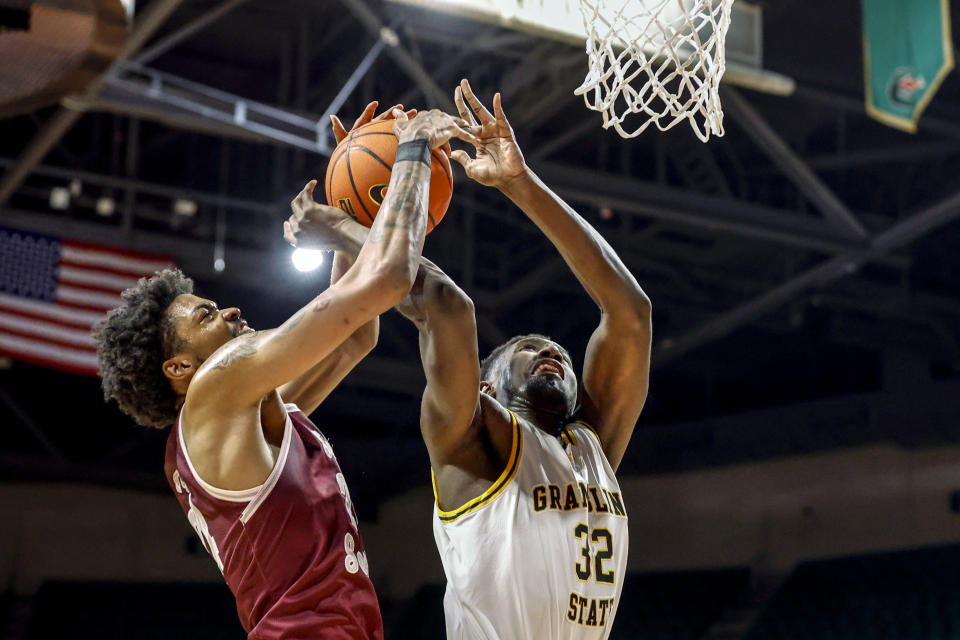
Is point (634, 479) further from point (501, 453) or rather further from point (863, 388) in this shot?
point (501, 453)

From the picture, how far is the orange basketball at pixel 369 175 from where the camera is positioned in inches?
116

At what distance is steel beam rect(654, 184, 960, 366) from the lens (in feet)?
27.3

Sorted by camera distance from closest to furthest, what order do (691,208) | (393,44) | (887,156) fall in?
(393,44), (691,208), (887,156)

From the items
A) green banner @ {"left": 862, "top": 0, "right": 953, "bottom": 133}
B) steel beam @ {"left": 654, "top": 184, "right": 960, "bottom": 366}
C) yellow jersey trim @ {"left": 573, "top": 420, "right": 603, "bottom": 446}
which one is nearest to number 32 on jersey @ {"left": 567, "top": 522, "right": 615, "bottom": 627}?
yellow jersey trim @ {"left": 573, "top": 420, "right": 603, "bottom": 446}

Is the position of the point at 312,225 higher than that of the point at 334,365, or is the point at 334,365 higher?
the point at 312,225

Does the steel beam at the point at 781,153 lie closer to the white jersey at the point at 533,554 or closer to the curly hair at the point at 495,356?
the curly hair at the point at 495,356

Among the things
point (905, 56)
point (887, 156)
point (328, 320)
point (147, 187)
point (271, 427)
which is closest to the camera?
point (328, 320)

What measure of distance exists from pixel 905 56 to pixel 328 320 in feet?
15.6

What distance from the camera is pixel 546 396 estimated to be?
10.8ft

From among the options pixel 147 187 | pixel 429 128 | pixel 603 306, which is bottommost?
pixel 603 306

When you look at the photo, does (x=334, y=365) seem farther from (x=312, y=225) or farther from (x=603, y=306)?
(x=603, y=306)

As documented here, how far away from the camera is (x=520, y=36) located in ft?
23.6

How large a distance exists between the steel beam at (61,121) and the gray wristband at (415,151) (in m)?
3.65

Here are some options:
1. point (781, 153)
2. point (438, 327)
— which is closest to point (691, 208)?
point (781, 153)
